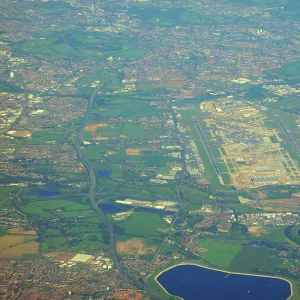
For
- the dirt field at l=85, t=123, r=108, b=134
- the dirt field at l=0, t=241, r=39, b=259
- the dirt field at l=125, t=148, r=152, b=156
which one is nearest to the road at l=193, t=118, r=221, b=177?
the dirt field at l=125, t=148, r=152, b=156

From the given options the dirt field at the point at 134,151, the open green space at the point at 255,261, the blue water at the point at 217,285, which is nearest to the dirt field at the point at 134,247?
the blue water at the point at 217,285

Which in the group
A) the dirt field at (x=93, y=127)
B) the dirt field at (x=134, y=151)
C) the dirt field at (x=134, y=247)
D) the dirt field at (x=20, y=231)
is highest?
the dirt field at (x=134, y=247)

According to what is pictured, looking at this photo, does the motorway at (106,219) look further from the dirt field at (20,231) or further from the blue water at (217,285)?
the dirt field at (20,231)

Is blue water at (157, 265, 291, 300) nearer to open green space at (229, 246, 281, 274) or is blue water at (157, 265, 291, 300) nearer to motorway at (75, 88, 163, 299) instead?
open green space at (229, 246, 281, 274)

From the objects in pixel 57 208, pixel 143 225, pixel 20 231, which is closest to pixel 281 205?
pixel 143 225

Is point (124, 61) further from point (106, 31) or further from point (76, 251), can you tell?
point (76, 251)

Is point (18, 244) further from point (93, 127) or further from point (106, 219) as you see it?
point (93, 127)
